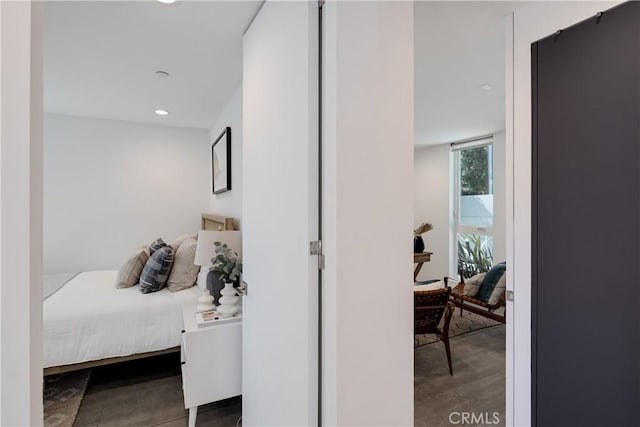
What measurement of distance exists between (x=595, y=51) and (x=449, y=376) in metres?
2.33

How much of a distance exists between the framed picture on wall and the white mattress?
3.63 feet

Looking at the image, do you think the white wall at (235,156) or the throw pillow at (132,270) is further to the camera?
the throw pillow at (132,270)

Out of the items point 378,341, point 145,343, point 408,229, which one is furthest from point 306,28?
point 145,343

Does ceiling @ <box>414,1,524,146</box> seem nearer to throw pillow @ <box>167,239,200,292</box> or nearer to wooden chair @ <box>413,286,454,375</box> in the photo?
wooden chair @ <box>413,286,454,375</box>

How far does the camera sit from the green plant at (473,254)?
4.86 metres

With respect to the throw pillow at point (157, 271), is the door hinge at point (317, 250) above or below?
above

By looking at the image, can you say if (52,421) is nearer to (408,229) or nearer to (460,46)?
(408,229)

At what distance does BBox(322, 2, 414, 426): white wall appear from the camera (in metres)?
1.01

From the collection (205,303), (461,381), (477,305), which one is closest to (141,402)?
(205,303)

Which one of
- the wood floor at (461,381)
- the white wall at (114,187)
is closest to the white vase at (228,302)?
the wood floor at (461,381)

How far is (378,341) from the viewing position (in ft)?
3.45

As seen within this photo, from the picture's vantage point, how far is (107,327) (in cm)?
218

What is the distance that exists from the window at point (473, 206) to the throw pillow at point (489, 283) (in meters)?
1.75

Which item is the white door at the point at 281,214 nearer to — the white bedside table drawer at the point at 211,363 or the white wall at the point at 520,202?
the white bedside table drawer at the point at 211,363
